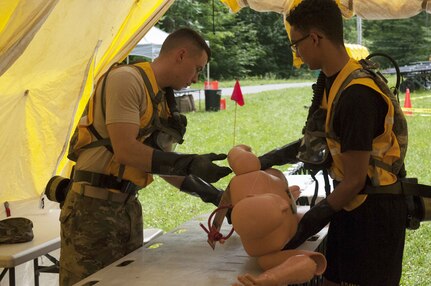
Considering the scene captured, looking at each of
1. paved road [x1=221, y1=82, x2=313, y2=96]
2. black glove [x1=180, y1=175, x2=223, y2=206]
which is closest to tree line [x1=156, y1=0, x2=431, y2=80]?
paved road [x1=221, y1=82, x2=313, y2=96]

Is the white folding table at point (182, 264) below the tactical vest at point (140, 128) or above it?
below

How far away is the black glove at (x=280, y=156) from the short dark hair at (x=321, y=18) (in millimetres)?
582

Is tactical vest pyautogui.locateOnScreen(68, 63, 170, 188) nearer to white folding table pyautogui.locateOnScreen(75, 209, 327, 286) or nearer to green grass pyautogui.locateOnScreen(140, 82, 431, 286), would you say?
white folding table pyautogui.locateOnScreen(75, 209, 327, 286)

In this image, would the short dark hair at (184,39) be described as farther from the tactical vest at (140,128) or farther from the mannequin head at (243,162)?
the mannequin head at (243,162)

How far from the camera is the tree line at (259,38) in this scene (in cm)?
2312

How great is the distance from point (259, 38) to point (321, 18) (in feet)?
75.6

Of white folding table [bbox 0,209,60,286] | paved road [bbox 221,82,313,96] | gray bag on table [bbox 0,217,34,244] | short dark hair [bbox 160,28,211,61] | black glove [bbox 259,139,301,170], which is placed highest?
short dark hair [bbox 160,28,211,61]

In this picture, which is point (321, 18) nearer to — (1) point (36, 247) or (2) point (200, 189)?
(2) point (200, 189)

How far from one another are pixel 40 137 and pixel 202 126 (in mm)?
8837

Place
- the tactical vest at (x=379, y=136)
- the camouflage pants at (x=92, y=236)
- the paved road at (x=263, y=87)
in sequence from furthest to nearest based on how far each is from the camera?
the paved road at (x=263, y=87) < the camouflage pants at (x=92, y=236) < the tactical vest at (x=379, y=136)

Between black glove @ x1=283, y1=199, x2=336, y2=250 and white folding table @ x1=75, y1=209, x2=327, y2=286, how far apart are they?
6.9 inches

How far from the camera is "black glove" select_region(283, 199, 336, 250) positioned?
93.0 inches

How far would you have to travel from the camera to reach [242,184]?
2.37 m

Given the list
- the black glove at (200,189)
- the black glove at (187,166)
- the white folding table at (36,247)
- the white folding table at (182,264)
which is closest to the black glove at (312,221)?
the white folding table at (182,264)
